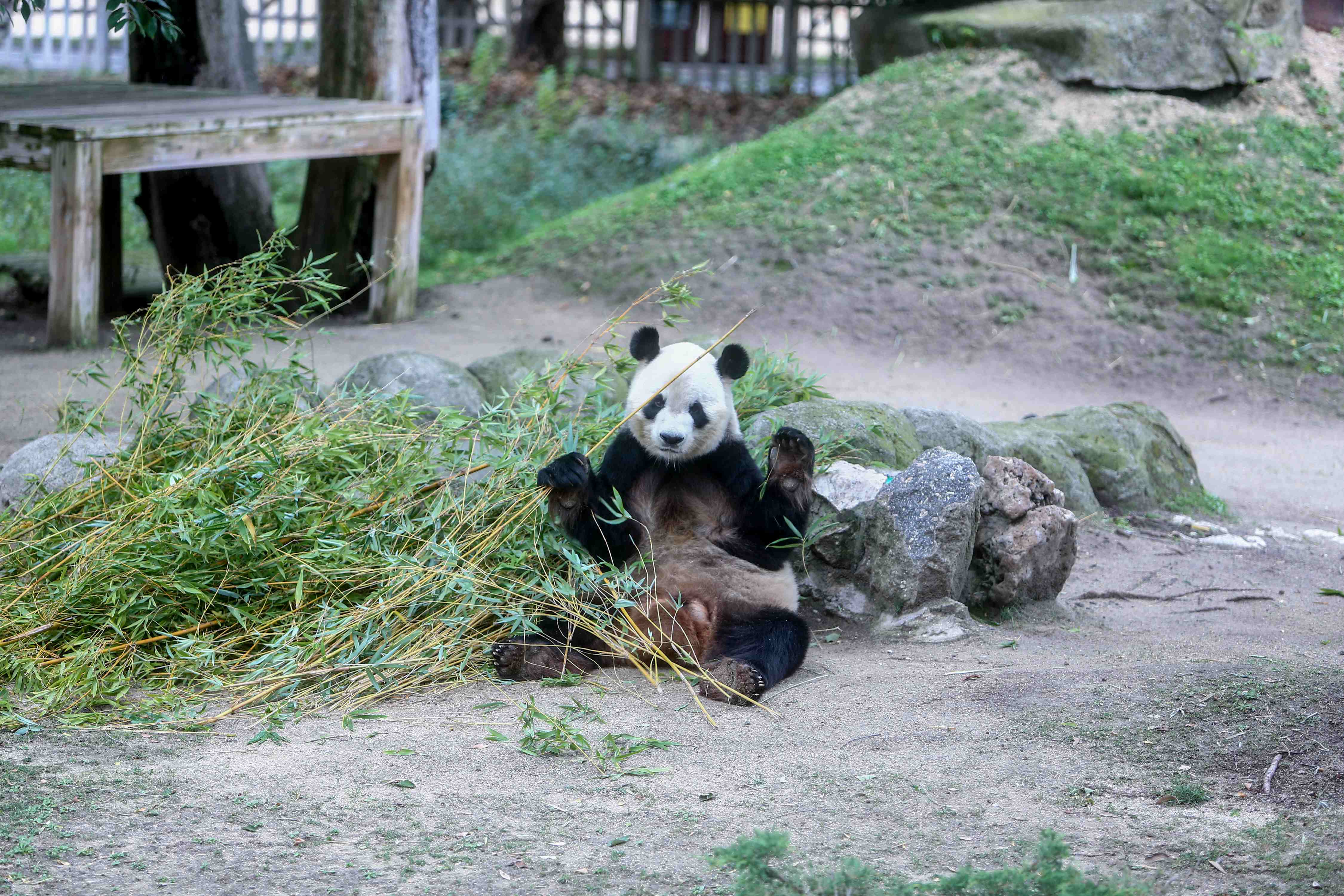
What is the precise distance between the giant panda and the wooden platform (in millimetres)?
2315

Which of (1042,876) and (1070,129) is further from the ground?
(1070,129)

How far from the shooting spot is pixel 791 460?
13.0 ft

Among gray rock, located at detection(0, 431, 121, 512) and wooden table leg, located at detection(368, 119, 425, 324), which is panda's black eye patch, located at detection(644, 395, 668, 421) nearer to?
gray rock, located at detection(0, 431, 121, 512)

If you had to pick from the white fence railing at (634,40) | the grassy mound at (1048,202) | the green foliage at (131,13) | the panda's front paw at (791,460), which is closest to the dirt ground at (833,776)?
the panda's front paw at (791,460)

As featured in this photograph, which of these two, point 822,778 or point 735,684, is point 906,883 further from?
point 735,684

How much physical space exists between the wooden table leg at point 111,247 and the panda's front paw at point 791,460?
6449 millimetres

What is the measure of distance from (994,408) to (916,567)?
365 cm

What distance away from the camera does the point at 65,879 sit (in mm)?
2436

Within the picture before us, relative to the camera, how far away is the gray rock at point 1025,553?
4.46 m

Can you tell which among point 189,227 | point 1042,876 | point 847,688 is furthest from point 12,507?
point 189,227

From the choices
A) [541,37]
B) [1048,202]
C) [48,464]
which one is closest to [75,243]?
[48,464]

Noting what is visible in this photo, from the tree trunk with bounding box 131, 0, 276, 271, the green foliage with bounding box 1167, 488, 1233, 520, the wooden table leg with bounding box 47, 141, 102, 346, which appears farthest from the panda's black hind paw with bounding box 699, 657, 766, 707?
the tree trunk with bounding box 131, 0, 276, 271

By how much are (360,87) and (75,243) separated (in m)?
2.73

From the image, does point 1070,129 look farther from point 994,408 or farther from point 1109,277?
point 994,408
